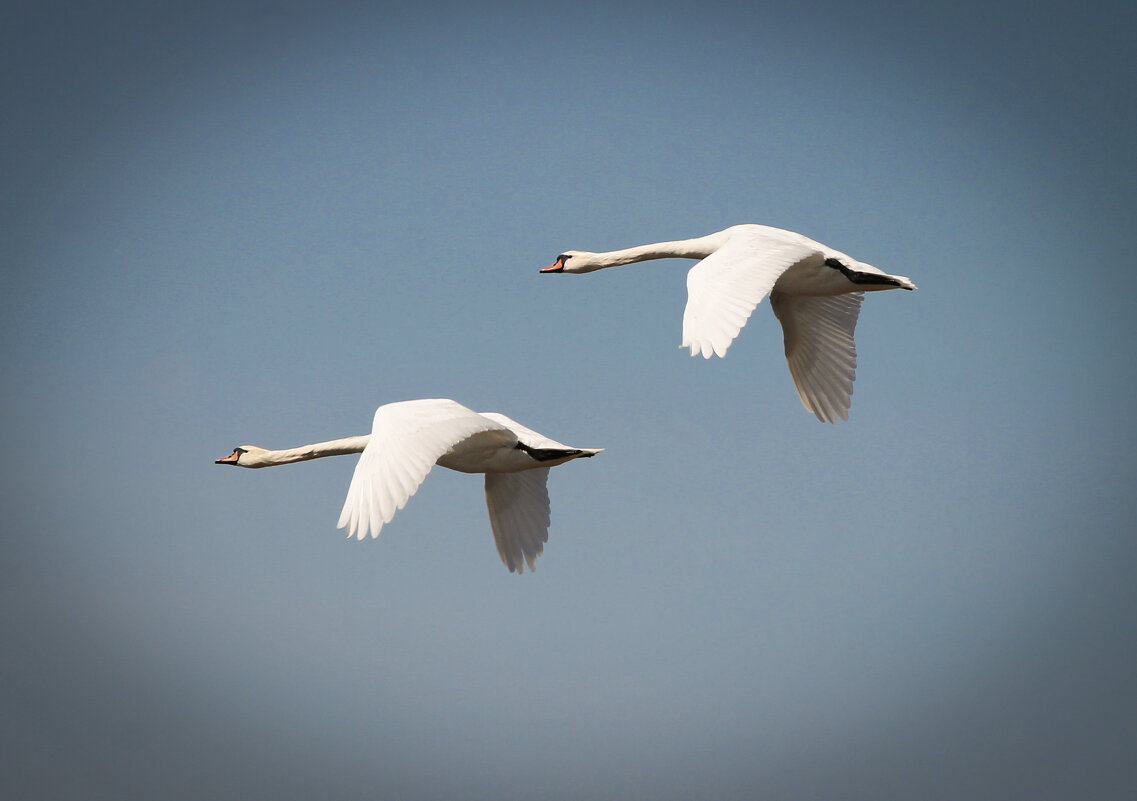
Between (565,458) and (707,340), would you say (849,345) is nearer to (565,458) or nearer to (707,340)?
(565,458)

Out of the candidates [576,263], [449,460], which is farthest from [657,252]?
[449,460]

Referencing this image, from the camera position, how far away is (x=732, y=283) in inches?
631

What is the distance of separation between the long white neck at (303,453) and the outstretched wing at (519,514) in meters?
1.71

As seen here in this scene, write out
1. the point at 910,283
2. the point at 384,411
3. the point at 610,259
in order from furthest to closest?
1. the point at 610,259
2. the point at 910,283
3. the point at 384,411

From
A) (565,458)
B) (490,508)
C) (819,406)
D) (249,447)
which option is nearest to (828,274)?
(819,406)

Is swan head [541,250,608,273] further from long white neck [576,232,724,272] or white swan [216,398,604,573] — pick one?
white swan [216,398,604,573]

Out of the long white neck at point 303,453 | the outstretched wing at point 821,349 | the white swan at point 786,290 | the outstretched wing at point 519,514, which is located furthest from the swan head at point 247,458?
the outstretched wing at point 821,349

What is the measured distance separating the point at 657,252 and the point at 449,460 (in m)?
3.99

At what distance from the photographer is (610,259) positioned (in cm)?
2086

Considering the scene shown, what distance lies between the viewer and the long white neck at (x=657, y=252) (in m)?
19.0

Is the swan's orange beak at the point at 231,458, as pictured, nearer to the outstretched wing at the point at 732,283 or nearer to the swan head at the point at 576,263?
the swan head at the point at 576,263

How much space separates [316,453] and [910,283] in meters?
7.24

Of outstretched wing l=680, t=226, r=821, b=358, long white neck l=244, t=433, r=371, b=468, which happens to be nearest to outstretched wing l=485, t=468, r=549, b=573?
long white neck l=244, t=433, r=371, b=468

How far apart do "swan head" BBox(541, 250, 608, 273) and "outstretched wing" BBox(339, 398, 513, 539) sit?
4732 millimetres
